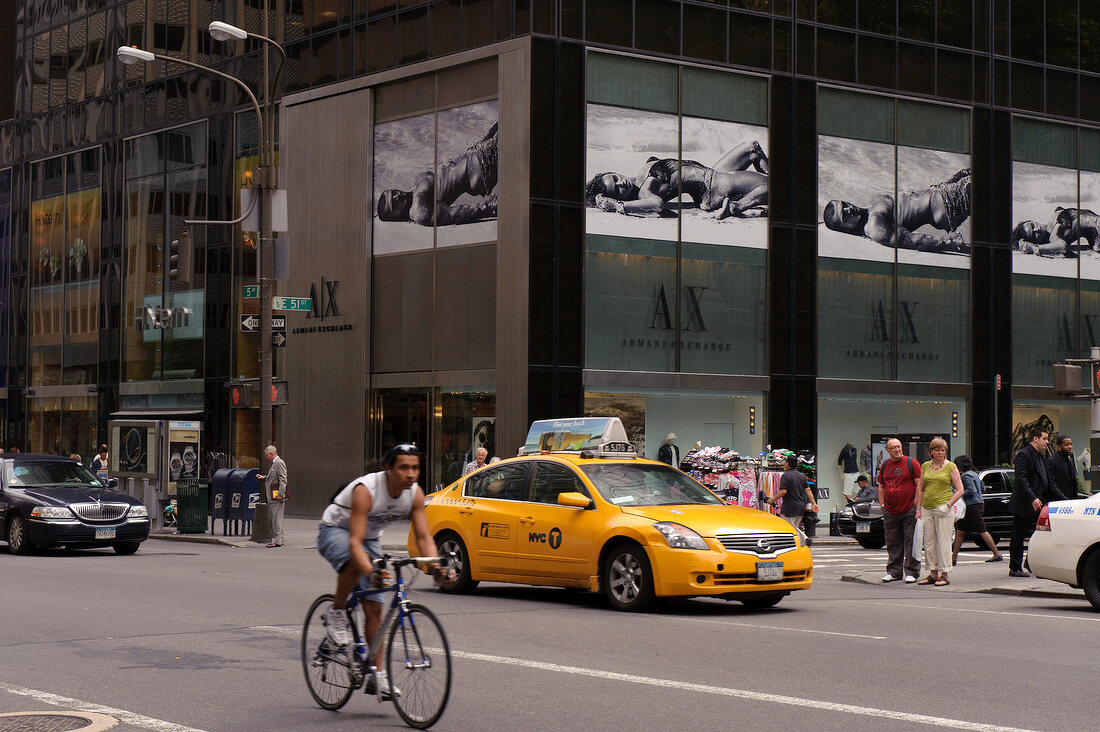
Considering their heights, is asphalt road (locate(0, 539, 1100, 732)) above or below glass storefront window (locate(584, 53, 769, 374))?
below

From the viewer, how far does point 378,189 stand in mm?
34219

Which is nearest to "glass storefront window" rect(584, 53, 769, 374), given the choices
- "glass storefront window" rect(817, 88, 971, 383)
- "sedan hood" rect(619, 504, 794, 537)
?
"glass storefront window" rect(817, 88, 971, 383)

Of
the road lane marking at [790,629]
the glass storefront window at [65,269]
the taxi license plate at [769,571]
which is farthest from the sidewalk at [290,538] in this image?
the glass storefront window at [65,269]

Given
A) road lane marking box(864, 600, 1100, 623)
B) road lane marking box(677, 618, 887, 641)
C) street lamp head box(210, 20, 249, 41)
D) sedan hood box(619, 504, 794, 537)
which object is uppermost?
street lamp head box(210, 20, 249, 41)

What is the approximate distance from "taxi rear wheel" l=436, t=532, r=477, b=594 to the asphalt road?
0.24 m

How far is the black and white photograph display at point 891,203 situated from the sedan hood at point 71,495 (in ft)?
59.8

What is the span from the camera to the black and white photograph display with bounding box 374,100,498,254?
32094 mm

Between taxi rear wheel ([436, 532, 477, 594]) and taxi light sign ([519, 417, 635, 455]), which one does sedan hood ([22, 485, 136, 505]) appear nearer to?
taxi light sign ([519, 417, 635, 455])

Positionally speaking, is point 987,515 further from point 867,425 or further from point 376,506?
point 376,506

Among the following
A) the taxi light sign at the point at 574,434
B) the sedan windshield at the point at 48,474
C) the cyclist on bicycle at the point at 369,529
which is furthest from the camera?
the taxi light sign at the point at 574,434

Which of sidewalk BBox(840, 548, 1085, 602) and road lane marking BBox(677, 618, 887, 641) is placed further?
sidewalk BBox(840, 548, 1085, 602)

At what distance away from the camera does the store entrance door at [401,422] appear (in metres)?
33.2

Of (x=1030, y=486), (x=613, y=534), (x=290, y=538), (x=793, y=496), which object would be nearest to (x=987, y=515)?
(x=793, y=496)

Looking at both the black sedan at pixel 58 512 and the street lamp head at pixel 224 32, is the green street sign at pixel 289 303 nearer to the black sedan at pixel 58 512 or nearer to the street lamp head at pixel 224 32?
Answer: the street lamp head at pixel 224 32
